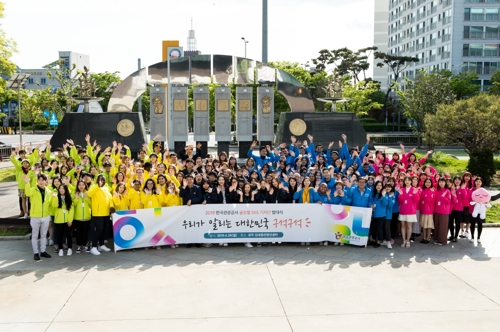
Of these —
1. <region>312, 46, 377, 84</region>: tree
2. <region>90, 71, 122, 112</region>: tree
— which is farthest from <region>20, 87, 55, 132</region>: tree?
<region>312, 46, 377, 84</region>: tree

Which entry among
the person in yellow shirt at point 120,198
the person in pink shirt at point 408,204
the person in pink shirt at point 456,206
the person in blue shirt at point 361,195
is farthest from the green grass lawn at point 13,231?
the person in pink shirt at point 456,206

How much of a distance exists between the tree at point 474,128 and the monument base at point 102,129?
13.0 metres

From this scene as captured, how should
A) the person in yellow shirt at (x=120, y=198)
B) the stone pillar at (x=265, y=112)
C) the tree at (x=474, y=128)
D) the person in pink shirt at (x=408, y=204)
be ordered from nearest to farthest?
the person in yellow shirt at (x=120, y=198) → the person in pink shirt at (x=408, y=204) → the tree at (x=474, y=128) → the stone pillar at (x=265, y=112)

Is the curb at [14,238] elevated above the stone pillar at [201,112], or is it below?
below

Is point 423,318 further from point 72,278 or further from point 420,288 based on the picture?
point 72,278

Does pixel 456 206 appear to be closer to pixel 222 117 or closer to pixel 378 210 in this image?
pixel 378 210

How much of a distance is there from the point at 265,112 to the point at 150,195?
45.4 ft

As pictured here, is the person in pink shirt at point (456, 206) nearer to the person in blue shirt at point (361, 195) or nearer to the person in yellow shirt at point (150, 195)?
the person in blue shirt at point (361, 195)

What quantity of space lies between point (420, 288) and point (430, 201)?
3.10m

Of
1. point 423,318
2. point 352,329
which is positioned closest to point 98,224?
point 352,329

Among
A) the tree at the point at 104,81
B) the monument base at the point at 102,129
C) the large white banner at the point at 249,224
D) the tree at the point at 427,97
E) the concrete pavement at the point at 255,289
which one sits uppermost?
the tree at the point at 104,81

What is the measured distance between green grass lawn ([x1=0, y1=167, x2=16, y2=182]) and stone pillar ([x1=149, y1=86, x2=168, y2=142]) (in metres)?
6.21

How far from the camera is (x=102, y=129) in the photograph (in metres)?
20.2

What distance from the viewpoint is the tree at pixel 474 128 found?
17.8 m
